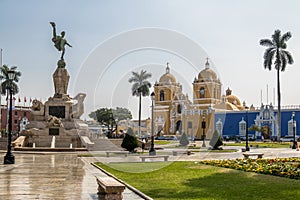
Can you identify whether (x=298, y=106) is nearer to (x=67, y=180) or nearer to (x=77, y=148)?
(x=77, y=148)

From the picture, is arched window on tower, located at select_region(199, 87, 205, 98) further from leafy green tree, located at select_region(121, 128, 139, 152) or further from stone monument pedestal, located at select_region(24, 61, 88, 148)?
leafy green tree, located at select_region(121, 128, 139, 152)

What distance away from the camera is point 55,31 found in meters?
36.3

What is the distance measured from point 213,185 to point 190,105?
2479 inches

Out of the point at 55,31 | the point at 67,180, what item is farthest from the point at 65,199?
the point at 55,31

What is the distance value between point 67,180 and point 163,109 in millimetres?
68408

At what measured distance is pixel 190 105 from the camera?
7369 cm

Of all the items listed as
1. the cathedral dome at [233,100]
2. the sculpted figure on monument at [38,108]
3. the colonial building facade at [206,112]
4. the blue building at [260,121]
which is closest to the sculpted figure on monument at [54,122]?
the sculpted figure on monument at [38,108]

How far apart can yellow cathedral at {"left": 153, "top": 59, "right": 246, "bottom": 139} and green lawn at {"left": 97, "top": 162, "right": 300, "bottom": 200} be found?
172 ft

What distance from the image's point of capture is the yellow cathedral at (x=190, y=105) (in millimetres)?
69625

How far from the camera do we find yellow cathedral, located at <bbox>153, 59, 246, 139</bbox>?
69625mm

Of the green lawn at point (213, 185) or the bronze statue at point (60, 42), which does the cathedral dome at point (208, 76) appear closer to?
the bronze statue at point (60, 42)

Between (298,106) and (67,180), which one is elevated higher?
(298,106)

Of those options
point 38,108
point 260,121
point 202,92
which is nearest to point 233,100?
point 202,92

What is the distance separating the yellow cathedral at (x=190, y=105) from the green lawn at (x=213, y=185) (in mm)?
52368
